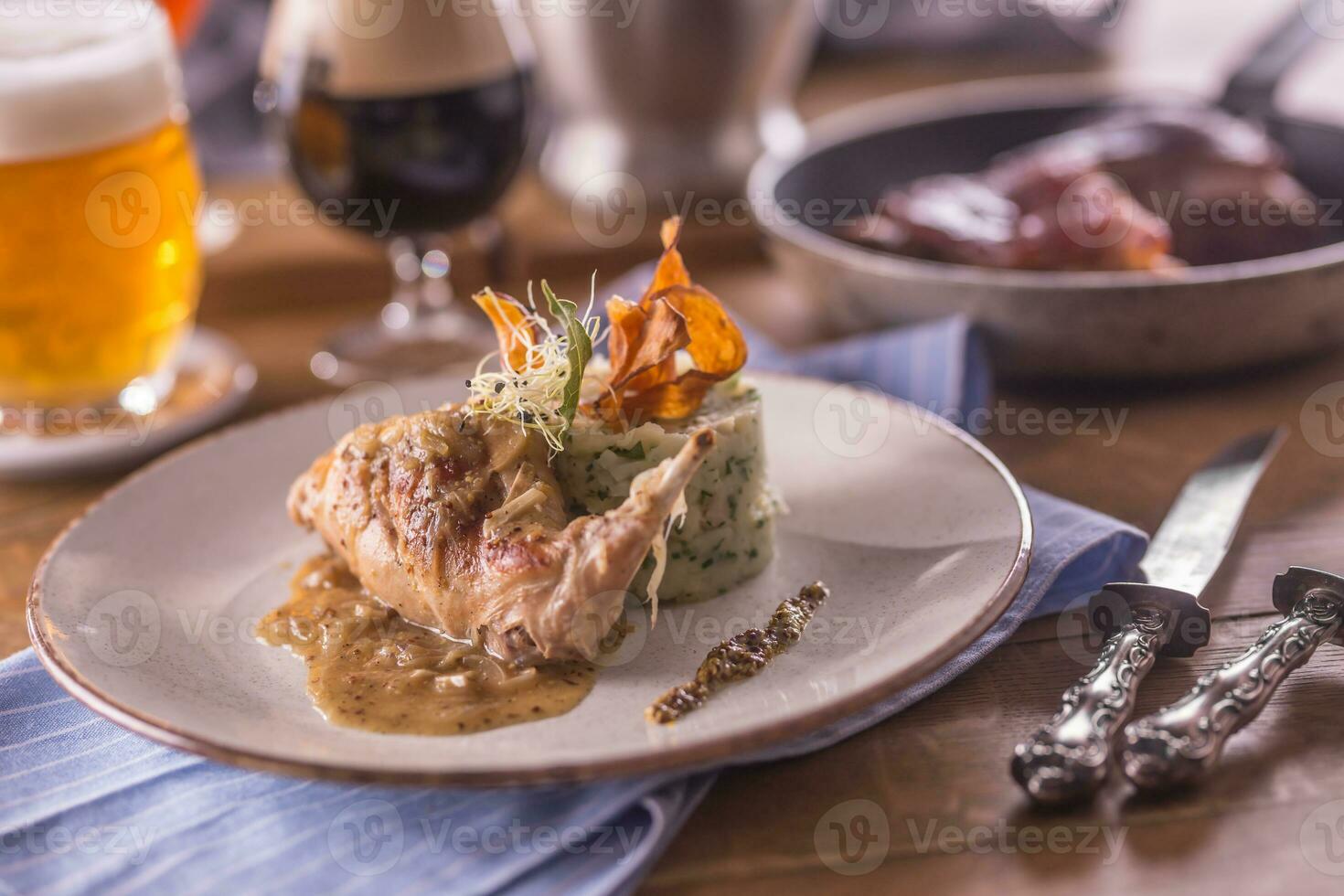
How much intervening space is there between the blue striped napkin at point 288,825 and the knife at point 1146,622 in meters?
0.18

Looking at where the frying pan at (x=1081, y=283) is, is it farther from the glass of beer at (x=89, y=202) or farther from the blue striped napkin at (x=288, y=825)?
the glass of beer at (x=89, y=202)

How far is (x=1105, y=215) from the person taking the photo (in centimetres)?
260

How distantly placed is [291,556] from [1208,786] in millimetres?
1335

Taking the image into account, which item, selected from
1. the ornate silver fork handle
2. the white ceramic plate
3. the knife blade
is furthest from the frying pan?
the ornate silver fork handle

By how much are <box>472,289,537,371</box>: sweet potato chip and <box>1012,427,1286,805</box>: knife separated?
85 cm

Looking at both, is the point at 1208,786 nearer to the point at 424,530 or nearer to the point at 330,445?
the point at 424,530

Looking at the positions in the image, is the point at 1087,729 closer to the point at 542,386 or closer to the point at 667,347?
the point at 667,347

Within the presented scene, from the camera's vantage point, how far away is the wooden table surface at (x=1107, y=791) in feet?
4.38

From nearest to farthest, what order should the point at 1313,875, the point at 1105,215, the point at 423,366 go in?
1. the point at 1313,875
2. the point at 1105,215
3. the point at 423,366

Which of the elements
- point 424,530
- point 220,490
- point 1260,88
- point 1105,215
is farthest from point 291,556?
point 1260,88

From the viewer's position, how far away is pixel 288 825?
1.44m

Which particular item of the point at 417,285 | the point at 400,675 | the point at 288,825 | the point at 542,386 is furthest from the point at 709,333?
the point at 417,285

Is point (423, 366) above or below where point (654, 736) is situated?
below

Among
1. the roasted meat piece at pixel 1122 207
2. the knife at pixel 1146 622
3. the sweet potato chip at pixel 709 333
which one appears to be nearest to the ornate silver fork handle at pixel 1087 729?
the knife at pixel 1146 622
